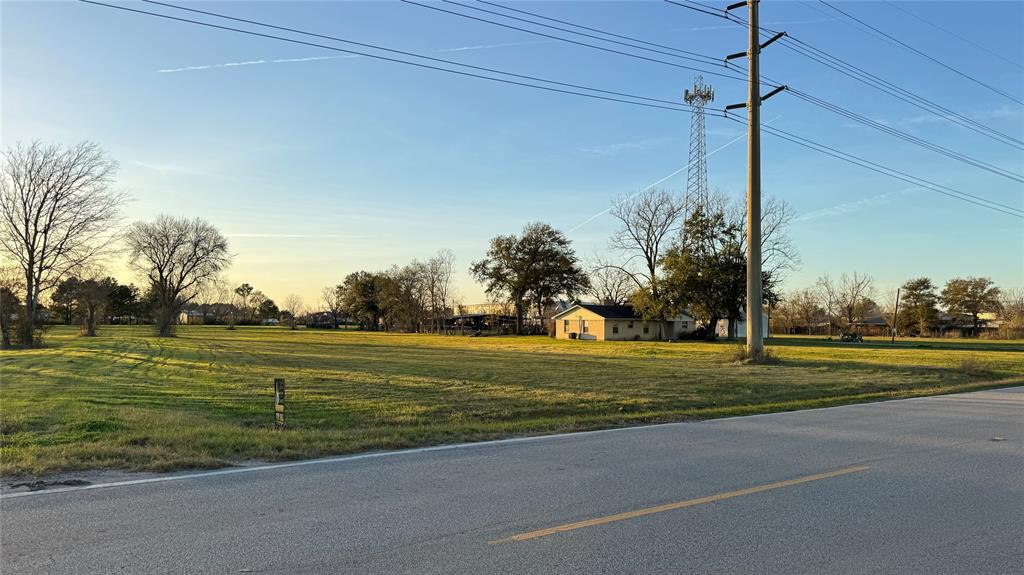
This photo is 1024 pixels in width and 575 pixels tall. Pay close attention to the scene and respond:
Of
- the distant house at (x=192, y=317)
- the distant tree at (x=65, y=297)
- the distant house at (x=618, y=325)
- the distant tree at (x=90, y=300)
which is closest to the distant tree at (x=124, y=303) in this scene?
the distant tree at (x=65, y=297)

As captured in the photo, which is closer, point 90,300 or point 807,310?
point 90,300

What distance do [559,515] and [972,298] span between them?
116487 mm

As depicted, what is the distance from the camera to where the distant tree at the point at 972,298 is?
9619 cm

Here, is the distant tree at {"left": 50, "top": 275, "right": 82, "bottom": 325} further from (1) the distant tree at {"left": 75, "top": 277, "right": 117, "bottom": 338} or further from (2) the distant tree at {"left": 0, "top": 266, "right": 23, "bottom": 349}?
(2) the distant tree at {"left": 0, "top": 266, "right": 23, "bottom": 349}

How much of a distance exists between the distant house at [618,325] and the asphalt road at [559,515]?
192 feet

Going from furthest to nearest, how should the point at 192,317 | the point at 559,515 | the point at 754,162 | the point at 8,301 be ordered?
1. the point at 192,317
2. the point at 8,301
3. the point at 754,162
4. the point at 559,515

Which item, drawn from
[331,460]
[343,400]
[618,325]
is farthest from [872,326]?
[331,460]

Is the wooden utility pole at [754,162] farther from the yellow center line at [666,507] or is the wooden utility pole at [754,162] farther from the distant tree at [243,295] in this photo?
the distant tree at [243,295]

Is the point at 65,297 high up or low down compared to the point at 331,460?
up

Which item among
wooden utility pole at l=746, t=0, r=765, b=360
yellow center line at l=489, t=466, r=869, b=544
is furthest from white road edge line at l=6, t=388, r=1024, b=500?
wooden utility pole at l=746, t=0, r=765, b=360

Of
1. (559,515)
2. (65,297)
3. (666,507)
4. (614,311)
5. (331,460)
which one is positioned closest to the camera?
(559,515)

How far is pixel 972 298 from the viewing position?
96.8 metres

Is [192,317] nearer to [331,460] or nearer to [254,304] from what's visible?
[254,304]

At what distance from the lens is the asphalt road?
4352 millimetres
